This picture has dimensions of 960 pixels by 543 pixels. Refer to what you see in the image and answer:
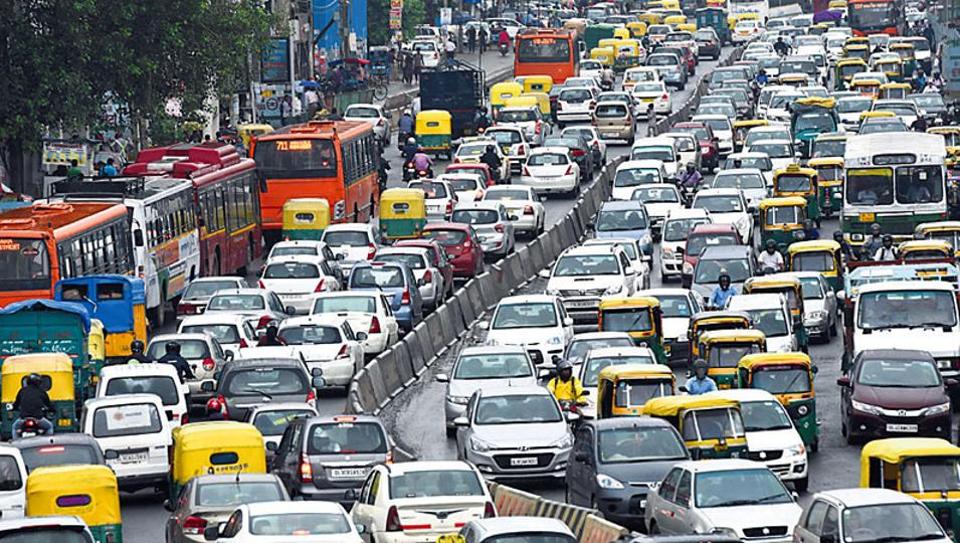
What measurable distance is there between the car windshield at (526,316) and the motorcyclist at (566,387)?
24.4 feet

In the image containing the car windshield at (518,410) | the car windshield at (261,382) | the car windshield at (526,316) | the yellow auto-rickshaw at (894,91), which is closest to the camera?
the car windshield at (518,410)

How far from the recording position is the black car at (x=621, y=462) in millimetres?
28312

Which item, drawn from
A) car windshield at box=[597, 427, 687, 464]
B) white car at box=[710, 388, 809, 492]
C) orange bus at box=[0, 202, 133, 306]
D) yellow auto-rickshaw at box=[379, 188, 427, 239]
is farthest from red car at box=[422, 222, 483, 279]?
car windshield at box=[597, 427, 687, 464]

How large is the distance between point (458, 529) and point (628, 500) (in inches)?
136

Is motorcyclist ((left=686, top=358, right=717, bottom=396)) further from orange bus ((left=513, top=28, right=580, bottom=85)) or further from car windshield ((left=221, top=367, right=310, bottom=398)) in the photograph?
orange bus ((left=513, top=28, right=580, bottom=85))

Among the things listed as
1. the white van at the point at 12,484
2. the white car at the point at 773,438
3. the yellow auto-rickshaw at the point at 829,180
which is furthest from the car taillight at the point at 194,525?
the yellow auto-rickshaw at the point at 829,180

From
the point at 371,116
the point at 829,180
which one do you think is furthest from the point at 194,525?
the point at 371,116

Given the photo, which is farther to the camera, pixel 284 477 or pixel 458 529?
pixel 284 477

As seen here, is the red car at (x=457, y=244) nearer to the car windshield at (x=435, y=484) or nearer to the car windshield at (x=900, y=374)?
the car windshield at (x=900, y=374)

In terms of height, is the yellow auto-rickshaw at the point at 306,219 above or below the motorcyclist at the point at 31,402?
below

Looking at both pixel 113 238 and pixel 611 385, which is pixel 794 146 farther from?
pixel 611 385

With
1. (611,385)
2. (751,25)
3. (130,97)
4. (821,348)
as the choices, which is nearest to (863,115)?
(130,97)

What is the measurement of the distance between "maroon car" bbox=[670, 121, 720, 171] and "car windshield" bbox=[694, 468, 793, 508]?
47.1m

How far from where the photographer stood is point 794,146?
239 feet
